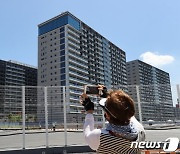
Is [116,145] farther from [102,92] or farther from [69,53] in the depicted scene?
[69,53]

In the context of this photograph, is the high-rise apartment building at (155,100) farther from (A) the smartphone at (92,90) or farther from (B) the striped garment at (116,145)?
(B) the striped garment at (116,145)

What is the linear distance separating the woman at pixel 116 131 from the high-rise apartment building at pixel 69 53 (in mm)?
91045

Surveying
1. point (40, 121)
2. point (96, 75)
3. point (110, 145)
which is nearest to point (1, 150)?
point (40, 121)

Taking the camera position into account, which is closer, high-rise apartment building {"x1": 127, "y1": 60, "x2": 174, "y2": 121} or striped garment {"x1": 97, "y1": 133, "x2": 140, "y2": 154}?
striped garment {"x1": 97, "y1": 133, "x2": 140, "y2": 154}

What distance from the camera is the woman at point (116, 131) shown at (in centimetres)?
177

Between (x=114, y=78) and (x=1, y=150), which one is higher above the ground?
(x=114, y=78)

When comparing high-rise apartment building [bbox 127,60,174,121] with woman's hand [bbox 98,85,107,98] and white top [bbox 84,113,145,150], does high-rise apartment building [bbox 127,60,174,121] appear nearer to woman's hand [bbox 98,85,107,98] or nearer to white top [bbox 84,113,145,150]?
woman's hand [bbox 98,85,107,98]

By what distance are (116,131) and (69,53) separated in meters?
99.4

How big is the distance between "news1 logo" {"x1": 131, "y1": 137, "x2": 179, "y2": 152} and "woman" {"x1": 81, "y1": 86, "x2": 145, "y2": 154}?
0.15ft

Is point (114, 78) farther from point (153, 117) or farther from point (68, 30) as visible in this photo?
point (153, 117)

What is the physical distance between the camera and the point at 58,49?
336 ft

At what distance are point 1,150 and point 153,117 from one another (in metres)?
Result: 7.02

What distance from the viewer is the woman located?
5.82 feet

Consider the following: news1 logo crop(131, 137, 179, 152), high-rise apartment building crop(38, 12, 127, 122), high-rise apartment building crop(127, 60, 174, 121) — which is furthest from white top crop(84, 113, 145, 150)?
high-rise apartment building crop(38, 12, 127, 122)
